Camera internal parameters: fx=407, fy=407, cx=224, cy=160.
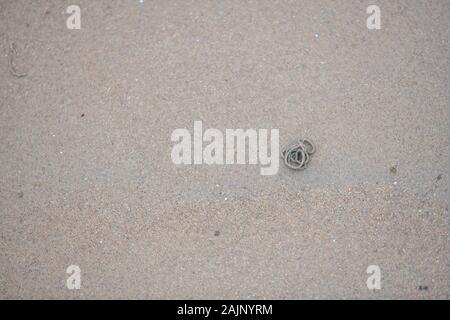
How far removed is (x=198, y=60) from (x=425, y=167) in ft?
5.05

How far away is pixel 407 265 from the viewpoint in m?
2.42

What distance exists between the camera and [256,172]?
248 cm

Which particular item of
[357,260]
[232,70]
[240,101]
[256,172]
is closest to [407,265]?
[357,260]

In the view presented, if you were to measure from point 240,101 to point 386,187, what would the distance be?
1029 mm

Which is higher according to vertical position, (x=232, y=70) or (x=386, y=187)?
(x=232, y=70)

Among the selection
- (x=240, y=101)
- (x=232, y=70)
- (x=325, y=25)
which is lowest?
(x=240, y=101)

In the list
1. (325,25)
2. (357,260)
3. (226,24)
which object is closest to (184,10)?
(226,24)

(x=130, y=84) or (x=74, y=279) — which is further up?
(x=130, y=84)

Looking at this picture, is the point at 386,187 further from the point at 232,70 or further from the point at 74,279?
the point at 74,279

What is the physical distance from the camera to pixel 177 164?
8.14ft

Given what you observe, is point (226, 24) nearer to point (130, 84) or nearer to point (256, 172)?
point (130, 84)
